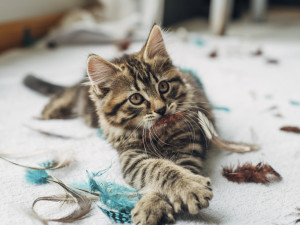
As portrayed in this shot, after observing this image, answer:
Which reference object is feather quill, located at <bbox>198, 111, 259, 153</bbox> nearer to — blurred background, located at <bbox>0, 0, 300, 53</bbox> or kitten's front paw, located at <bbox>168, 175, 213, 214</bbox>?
kitten's front paw, located at <bbox>168, 175, 213, 214</bbox>

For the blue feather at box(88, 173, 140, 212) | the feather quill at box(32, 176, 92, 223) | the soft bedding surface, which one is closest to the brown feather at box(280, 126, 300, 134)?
the soft bedding surface

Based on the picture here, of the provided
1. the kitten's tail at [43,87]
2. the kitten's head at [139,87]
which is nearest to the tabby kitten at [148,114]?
the kitten's head at [139,87]

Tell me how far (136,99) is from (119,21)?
2828 mm

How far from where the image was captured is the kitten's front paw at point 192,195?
842 millimetres

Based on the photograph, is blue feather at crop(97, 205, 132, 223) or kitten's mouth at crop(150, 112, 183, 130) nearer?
blue feather at crop(97, 205, 132, 223)

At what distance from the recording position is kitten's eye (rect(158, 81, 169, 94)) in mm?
1161

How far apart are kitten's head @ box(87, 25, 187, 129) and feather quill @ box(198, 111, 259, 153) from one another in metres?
0.11

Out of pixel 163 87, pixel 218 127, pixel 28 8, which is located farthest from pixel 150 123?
pixel 28 8

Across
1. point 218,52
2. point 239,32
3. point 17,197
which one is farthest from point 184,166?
point 239,32

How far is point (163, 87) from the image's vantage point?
1175 mm

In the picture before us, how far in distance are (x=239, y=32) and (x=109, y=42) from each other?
1575 mm

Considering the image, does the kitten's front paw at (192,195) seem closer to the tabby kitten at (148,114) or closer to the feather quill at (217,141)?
the tabby kitten at (148,114)

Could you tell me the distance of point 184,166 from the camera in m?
1.07

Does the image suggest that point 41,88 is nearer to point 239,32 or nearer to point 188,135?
point 188,135
